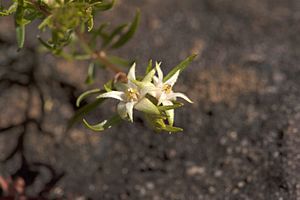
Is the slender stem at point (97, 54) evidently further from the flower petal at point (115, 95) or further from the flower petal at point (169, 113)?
the flower petal at point (169, 113)

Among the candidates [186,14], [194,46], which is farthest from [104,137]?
[186,14]

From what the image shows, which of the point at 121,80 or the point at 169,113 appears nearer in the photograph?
the point at 169,113

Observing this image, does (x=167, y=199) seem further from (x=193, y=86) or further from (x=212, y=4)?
(x=212, y=4)

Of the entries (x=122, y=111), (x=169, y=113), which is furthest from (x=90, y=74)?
(x=169, y=113)

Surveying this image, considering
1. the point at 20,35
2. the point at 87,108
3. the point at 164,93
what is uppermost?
the point at 20,35

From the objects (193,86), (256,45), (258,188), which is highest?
(256,45)

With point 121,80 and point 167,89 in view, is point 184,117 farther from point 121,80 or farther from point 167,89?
point 167,89
